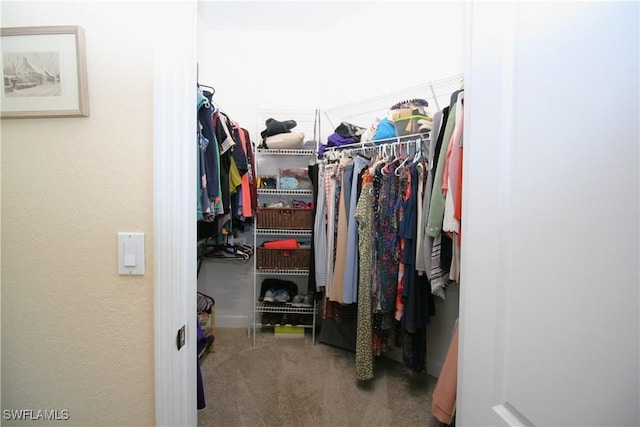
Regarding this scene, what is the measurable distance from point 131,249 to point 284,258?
167 centimetres

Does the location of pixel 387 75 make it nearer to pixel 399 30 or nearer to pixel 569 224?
pixel 399 30

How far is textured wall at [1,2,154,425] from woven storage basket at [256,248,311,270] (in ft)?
5.31

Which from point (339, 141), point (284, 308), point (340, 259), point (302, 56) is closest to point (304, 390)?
point (284, 308)

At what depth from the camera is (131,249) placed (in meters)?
0.69

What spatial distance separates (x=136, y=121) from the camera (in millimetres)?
674

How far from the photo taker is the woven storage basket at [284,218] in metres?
2.30

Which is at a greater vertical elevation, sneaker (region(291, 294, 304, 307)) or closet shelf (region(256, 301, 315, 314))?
sneaker (region(291, 294, 304, 307))

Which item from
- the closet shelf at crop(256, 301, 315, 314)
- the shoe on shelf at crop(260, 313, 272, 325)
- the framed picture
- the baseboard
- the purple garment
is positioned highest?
the purple garment

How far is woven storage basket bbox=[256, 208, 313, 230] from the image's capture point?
2.30m

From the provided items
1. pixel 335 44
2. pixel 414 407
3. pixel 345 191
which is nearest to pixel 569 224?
pixel 345 191

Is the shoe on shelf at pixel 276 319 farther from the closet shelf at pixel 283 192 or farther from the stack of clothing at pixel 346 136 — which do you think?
the stack of clothing at pixel 346 136

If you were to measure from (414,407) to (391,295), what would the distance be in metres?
0.69

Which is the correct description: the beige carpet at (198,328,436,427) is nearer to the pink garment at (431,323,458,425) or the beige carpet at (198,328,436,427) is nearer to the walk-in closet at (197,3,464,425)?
the walk-in closet at (197,3,464,425)

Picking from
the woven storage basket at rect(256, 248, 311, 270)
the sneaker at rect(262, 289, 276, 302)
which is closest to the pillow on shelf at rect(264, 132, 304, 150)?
the woven storage basket at rect(256, 248, 311, 270)
